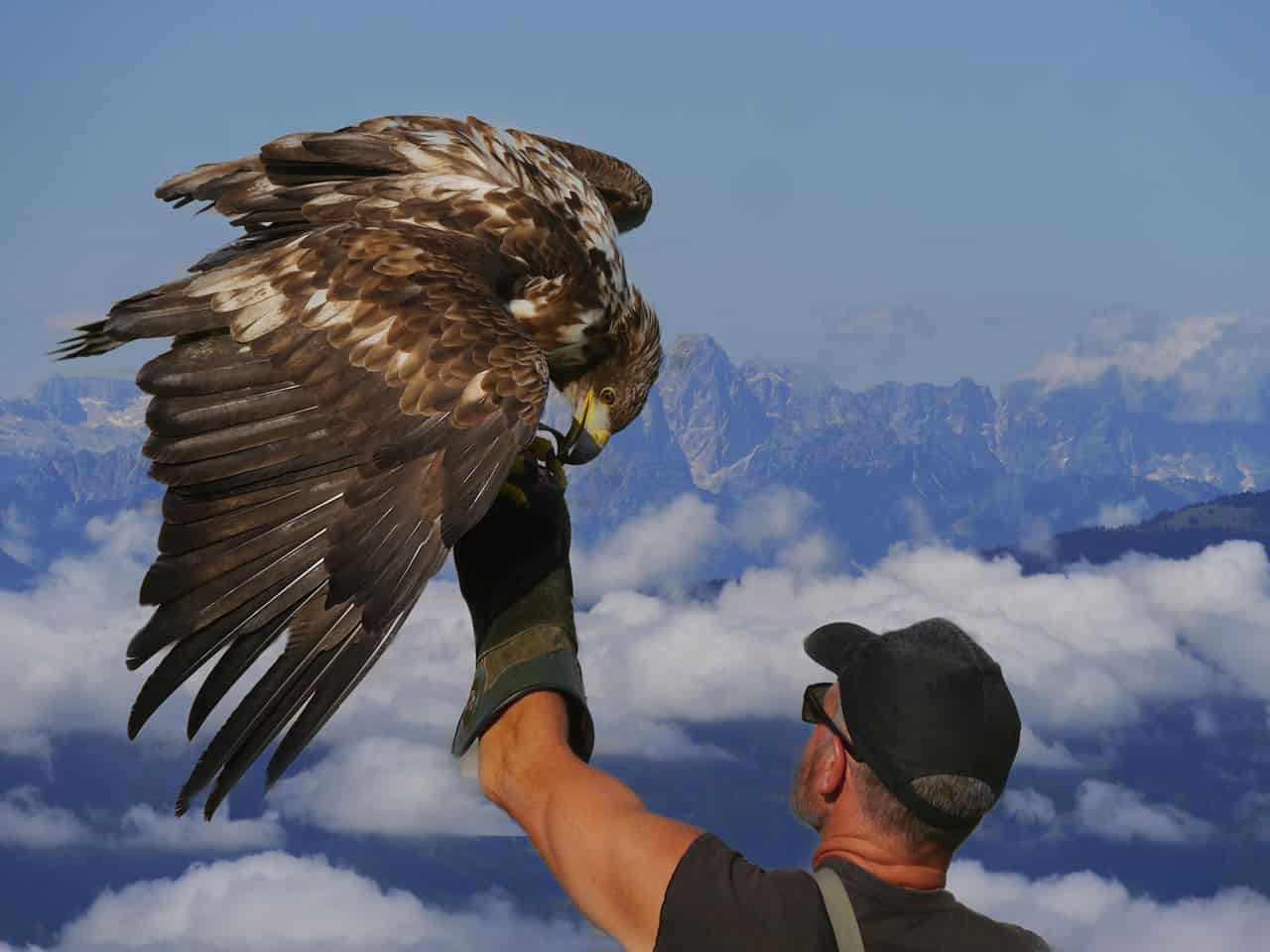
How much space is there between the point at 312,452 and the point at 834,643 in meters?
2.48

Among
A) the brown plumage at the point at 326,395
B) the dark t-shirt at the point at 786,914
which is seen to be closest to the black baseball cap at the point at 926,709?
the dark t-shirt at the point at 786,914

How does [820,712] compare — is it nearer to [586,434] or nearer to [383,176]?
[586,434]

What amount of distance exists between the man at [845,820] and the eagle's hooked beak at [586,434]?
3003mm

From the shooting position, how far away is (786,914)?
277 centimetres

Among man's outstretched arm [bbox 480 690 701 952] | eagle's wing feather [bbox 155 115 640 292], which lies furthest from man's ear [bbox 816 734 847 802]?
eagle's wing feather [bbox 155 115 640 292]

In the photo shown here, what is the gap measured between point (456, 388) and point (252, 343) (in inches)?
32.1

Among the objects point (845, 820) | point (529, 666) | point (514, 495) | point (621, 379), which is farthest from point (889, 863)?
point (621, 379)

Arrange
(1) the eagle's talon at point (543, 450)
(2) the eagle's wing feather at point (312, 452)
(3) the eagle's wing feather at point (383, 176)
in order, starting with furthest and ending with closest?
(3) the eagle's wing feather at point (383, 176) → (1) the eagle's talon at point (543, 450) → (2) the eagle's wing feather at point (312, 452)

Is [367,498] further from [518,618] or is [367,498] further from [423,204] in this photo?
[423,204]

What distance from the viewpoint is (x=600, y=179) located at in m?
8.10

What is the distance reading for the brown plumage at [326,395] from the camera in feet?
15.0

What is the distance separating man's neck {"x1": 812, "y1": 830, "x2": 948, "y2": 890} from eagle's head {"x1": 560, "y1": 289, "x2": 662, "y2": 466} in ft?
13.0

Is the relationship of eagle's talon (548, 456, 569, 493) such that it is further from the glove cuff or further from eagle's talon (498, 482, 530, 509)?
the glove cuff

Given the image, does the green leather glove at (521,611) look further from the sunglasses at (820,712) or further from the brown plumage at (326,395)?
Result: the sunglasses at (820,712)
